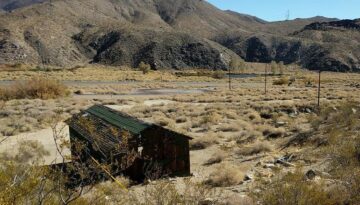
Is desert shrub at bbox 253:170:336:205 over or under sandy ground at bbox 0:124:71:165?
over

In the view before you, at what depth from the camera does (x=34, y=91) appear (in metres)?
40.7

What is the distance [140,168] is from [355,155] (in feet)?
20.2

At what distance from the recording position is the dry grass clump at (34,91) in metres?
40.1

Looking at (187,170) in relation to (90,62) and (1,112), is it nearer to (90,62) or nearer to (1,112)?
(1,112)

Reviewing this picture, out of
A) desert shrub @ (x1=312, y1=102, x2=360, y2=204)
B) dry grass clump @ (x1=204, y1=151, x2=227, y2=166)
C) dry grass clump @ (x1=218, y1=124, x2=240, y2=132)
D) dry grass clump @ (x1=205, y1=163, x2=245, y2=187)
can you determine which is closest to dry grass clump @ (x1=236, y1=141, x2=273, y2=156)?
dry grass clump @ (x1=204, y1=151, x2=227, y2=166)

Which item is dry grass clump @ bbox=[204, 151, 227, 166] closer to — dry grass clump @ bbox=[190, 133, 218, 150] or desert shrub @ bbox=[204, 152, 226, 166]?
desert shrub @ bbox=[204, 152, 226, 166]

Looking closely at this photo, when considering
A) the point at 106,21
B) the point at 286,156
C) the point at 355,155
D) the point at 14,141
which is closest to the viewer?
the point at 355,155

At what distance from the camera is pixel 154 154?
1288 centimetres

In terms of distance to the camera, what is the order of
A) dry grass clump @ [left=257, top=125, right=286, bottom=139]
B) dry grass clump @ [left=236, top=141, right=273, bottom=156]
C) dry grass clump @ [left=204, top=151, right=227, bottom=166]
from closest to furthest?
dry grass clump @ [left=204, top=151, right=227, bottom=166] → dry grass clump @ [left=236, top=141, right=273, bottom=156] → dry grass clump @ [left=257, top=125, right=286, bottom=139]

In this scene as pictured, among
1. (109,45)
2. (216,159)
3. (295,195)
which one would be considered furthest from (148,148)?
(109,45)

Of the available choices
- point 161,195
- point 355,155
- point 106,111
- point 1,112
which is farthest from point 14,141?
point 355,155

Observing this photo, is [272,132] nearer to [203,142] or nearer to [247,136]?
[247,136]

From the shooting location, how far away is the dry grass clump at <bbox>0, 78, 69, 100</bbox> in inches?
1578

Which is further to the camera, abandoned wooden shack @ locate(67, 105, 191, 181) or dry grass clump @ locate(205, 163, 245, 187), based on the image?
abandoned wooden shack @ locate(67, 105, 191, 181)
